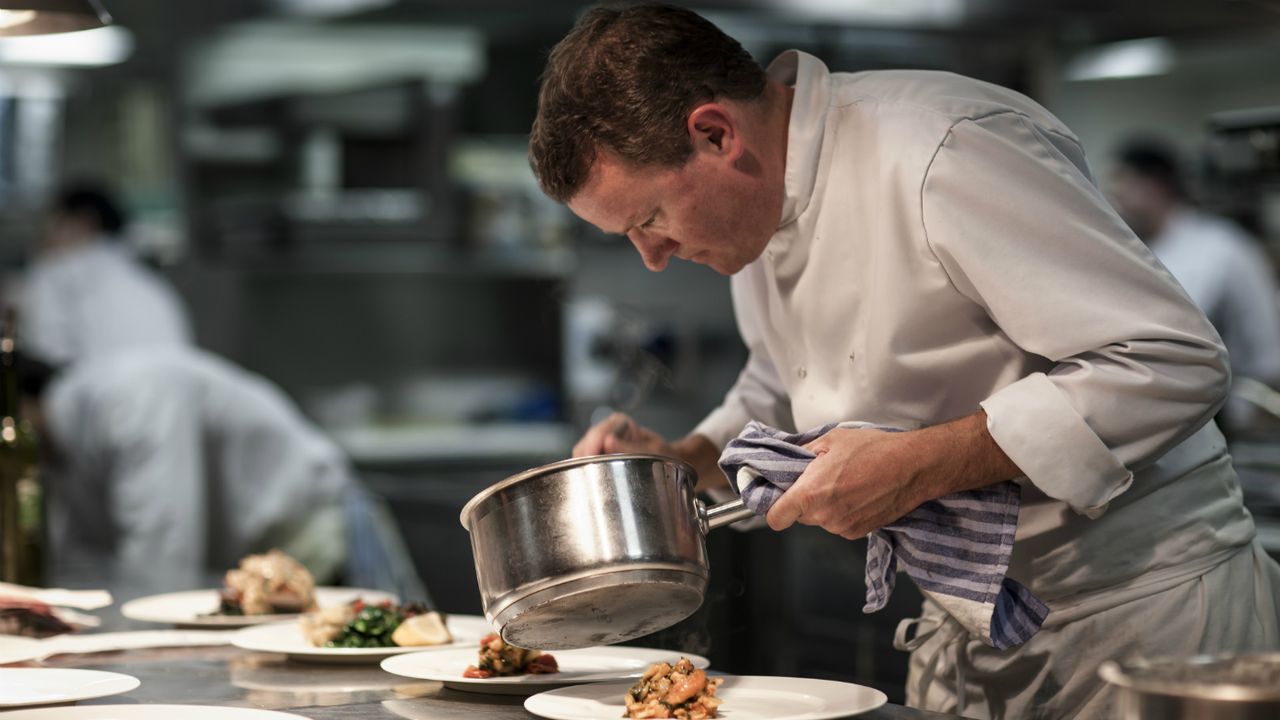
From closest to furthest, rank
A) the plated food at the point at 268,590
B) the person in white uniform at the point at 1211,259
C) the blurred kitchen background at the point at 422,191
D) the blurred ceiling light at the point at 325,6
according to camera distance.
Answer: the plated food at the point at 268,590 < the blurred kitchen background at the point at 422,191 < the blurred ceiling light at the point at 325,6 < the person in white uniform at the point at 1211,259

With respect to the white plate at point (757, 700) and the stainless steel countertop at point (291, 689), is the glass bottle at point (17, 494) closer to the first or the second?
the stainless steel countertop at point (291, 689)

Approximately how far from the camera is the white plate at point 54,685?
4.52 ft

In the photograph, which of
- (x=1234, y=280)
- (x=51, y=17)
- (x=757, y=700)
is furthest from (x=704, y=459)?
(x=1234, y=280)

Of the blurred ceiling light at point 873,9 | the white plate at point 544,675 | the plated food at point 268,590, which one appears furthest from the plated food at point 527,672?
the blurred ceiling light at point 873,9

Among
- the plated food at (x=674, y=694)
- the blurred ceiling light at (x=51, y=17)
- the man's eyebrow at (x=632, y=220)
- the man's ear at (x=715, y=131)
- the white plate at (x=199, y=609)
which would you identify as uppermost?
the blurred ceiling light at (x=51, y=17)

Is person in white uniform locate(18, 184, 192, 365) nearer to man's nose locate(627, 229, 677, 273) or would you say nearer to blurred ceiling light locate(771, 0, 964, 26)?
blurred ceiling light locate(771, 0, 964, 26)

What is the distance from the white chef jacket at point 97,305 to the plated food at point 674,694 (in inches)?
157

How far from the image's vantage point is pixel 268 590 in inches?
77.7

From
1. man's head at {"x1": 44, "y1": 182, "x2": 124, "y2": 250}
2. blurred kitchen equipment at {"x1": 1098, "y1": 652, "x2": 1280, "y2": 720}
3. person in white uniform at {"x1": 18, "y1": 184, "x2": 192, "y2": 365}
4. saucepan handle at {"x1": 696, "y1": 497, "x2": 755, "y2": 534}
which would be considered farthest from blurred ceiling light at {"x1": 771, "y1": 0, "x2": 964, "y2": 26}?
man's head at {"x1": 44, "y1": 182, "x2": 124, "y2": 250}

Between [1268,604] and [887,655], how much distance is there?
52.9 inches

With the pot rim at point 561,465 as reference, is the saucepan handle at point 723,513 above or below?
below

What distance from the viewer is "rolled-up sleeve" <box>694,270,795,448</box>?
1900mm

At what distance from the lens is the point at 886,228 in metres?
1.56

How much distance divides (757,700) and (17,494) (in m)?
1.39
